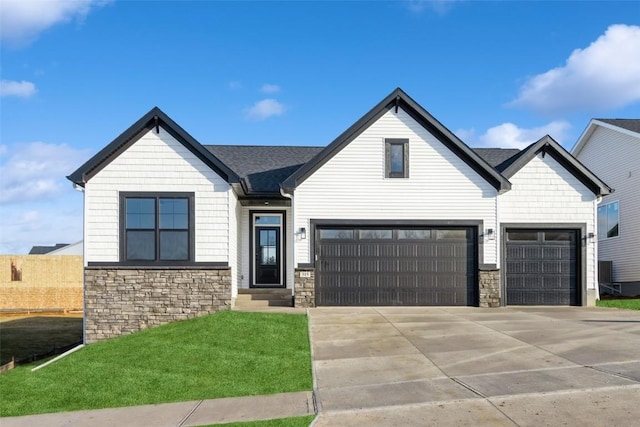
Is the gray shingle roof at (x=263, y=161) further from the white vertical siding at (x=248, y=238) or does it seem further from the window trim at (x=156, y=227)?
the window trim at (x=156, y=227)

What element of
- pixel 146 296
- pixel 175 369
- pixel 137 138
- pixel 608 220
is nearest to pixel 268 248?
pixel 146 296

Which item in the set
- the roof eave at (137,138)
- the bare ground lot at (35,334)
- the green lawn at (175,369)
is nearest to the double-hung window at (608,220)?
the green lawn at (175,369)

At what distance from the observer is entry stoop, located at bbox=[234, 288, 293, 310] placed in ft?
52.5

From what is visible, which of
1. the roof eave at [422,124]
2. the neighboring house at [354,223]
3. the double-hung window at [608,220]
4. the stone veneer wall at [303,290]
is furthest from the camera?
the double-hung window at [608,220]

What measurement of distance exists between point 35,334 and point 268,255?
29.8 feet

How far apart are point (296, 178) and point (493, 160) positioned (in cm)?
803

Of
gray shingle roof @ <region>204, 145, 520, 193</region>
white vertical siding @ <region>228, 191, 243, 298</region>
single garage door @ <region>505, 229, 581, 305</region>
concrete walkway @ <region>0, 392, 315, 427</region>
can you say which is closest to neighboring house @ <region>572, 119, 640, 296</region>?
gray shingle roof @ <region>204, 145, 520, 193</region>

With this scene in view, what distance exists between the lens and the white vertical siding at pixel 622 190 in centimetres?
2112

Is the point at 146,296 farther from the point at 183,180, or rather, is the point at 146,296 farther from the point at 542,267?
the point at 542,267

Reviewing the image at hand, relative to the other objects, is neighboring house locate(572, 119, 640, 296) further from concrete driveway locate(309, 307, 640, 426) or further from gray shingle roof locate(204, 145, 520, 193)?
concrete driveway locate(309, 307, 640, 426)

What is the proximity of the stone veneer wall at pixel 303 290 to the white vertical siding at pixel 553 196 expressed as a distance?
6.60m

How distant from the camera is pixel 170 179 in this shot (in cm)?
1490

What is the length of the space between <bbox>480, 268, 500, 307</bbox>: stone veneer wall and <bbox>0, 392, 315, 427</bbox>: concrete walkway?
970cm

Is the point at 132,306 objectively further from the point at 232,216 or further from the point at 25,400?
→ the point at 25,400
